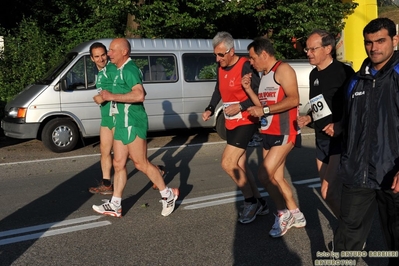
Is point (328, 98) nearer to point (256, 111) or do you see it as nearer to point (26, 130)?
point (256, 111)

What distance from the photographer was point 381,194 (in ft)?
12.1

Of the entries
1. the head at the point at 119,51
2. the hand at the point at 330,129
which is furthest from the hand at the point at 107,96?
the hand at the point at 330,129

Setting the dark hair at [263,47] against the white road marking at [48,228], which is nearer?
the dark hair at [263,47]

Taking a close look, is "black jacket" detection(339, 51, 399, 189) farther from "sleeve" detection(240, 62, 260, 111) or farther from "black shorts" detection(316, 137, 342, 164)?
"sleeve" detection(240, 62, 260, 111)

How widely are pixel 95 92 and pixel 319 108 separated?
7175 mm

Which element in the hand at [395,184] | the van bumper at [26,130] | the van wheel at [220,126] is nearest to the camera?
the hand at [395,184]

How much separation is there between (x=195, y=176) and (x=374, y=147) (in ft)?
16.9

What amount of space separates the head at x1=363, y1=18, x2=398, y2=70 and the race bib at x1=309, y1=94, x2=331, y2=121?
1.23 m

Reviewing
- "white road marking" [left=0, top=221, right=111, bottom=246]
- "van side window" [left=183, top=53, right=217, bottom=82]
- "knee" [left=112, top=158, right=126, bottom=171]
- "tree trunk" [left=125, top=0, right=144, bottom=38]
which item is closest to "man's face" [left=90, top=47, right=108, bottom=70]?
"knee" [left=112, top=158, right=126, bottom=171]

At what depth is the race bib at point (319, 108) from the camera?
192 inches

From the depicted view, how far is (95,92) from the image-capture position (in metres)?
11.4

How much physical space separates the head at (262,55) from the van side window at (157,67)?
665 cm

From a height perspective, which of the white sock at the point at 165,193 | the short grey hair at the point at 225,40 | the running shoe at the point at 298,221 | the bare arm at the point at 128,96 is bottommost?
the running shoe at the point at 298,221

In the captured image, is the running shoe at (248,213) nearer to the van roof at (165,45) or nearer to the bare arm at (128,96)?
the bare arm at (128,96)
